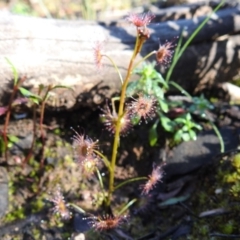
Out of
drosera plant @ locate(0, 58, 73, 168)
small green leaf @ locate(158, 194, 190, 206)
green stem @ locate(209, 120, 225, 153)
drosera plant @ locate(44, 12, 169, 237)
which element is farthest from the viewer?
green stem @ locate(209, 120, 225, 153)

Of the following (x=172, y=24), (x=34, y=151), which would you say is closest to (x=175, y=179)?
(x=34, y=151)

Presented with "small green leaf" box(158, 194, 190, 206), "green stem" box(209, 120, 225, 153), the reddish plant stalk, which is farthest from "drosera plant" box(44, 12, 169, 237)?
"green stem" box(209, 120, 225, 153)

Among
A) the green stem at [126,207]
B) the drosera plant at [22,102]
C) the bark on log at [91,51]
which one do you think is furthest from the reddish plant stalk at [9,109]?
the green stem at [126,207]

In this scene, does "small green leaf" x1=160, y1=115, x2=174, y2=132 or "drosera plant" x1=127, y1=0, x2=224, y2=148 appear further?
"small green leaf" x1=160, y1=115, x2=174, y2=132

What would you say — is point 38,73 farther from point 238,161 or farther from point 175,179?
point 238,161

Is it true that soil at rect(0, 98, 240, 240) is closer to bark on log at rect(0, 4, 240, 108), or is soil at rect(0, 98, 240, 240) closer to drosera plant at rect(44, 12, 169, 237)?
drosera plant at rect(44, 12, 169, 237)
